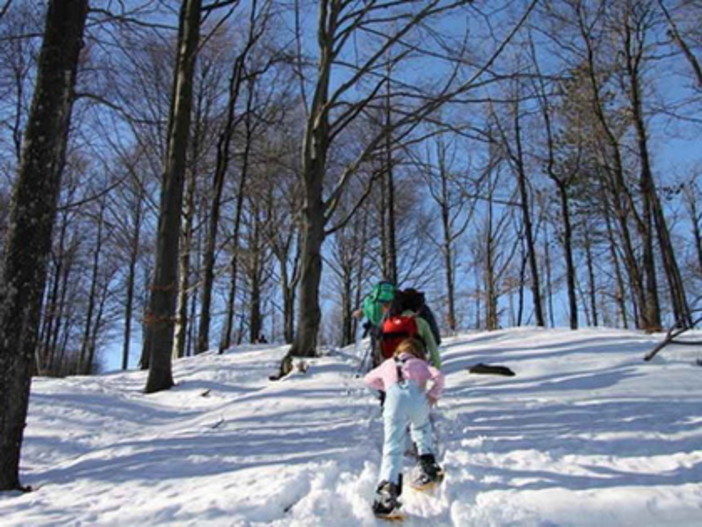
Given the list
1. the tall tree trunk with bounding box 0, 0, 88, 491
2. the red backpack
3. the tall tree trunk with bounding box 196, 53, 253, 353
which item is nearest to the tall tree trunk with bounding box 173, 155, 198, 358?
the tall tree trunk with bounding box 196, 53, 253, 353

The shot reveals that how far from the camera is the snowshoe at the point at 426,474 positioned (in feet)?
13.2

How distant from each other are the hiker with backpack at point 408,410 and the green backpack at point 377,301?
2154 mm

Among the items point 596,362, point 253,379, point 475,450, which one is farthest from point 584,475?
point 253,379

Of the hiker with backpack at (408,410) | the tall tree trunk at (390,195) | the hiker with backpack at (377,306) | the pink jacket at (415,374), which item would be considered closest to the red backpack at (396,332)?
the hiker with backpack at (408,410)

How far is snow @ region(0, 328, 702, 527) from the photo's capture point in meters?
3.65

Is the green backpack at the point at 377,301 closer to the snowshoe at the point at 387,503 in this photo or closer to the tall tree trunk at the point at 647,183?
the snowshoe at the point at 387,503

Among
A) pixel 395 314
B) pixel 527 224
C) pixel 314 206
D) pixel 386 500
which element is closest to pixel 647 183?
pixel 527 224

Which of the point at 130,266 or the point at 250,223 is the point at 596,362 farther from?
the point at 130,266

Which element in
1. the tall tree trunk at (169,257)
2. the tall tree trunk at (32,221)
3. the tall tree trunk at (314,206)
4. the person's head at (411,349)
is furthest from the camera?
the tall tree trunk at (314,206)

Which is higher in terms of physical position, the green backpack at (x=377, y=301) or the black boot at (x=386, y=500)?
the green backpack at (x=377, y=301)

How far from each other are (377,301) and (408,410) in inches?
107

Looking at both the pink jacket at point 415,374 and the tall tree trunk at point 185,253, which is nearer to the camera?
the pink jacket at point 415,374

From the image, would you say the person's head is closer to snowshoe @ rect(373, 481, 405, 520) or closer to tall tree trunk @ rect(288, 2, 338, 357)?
snowshoe @ rect(373, 481, 405, 520)

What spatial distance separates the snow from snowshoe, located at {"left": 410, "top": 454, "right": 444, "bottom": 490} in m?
0.08
